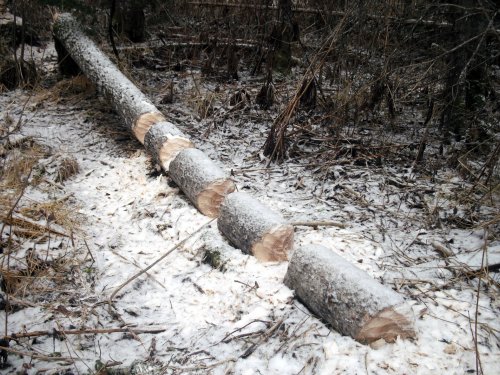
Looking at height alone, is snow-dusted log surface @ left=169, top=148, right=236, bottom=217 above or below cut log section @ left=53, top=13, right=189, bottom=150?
below

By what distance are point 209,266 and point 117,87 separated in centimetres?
245

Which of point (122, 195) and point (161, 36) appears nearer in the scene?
point (122, 195)

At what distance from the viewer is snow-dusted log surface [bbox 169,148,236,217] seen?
121 inches

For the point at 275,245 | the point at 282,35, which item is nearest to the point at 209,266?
the point at 275,245

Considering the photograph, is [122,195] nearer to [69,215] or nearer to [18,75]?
[69,215]

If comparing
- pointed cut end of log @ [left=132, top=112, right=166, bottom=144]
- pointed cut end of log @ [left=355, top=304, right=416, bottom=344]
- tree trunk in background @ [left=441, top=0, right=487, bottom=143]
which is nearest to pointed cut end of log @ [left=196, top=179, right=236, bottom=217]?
pointed cut end of log @ [left=132, top=112, right=166, bottom=144]

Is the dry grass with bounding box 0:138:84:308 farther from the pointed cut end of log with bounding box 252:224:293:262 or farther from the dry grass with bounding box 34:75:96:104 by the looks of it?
the dry grass with bounding box 34:75:96:104

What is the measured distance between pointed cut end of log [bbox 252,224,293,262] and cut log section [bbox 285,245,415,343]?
0.95ft

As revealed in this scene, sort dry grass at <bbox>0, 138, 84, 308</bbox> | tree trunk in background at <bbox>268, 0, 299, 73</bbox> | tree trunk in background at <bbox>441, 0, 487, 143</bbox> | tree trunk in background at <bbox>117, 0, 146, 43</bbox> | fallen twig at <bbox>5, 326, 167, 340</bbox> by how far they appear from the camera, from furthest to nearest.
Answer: tree trunk in background at <bbox>117, 0, 146, 43</bbox>
tree trunk in background at <bbox>268, 0, 299, 73</bbox>
tree trunk in background at <bbox>441, 0, 487, 143</bbox>
dry grass at <bbox>0, 138, 84, 308</bbox>
fallen twig at <bbox>5, 326, 167, 340</bbox>

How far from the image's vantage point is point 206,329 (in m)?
2.21

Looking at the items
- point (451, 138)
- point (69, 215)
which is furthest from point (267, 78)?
point (69, 215)

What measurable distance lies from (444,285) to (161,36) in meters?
5.45

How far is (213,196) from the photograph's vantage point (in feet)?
10.2

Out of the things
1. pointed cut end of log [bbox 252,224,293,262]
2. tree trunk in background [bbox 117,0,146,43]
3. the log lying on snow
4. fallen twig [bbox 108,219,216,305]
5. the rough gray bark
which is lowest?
fallen twig [bbox 108,219,216,305]
